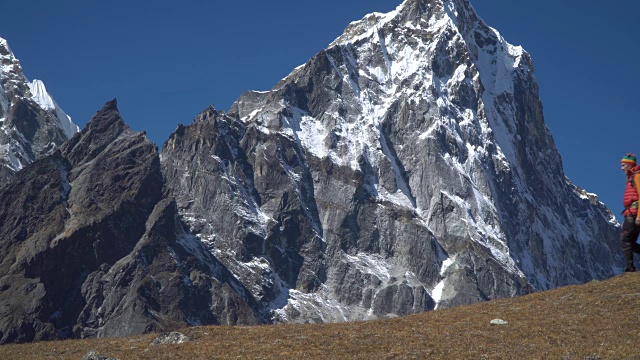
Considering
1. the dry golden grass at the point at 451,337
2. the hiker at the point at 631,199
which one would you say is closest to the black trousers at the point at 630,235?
the hiker at the point at 631,199

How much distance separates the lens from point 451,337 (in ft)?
133

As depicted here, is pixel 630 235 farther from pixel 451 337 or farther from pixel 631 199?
pixel 451 337

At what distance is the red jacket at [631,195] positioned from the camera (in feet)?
141

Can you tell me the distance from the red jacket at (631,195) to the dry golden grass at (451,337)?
413 cm

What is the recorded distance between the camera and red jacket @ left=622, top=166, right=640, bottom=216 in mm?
42875

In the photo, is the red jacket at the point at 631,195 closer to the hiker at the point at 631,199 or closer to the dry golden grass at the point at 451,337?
the hiker at the point at 631,199

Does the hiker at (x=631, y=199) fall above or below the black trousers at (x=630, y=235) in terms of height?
above

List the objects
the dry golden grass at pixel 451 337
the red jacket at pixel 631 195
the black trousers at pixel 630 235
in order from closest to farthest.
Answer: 1. the dry golden grass at pixel 451 337
2. the red jacket at pixel 631 195
3. the black trousers at pixel 630 235

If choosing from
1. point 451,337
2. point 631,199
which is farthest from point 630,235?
point 451,337

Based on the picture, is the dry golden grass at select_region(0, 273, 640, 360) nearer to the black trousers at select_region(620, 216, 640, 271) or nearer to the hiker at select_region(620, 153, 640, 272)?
the black trousers at select_region(620, 216, 640, 271)

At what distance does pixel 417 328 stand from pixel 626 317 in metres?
8.96

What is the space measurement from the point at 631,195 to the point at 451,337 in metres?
10.6

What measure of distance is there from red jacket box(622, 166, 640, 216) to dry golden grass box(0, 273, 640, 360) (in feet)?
13.6

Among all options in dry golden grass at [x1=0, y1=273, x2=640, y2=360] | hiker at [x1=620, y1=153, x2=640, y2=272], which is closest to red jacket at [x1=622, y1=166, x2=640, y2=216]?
hiker at [x1=620, y1=153, x2=640, y2=272]
